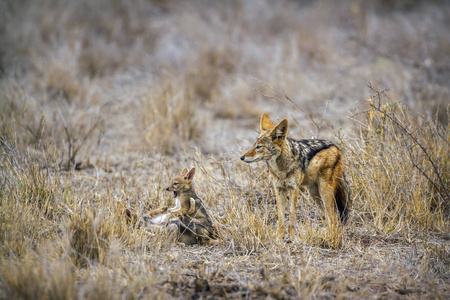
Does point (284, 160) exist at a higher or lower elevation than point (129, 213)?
higher

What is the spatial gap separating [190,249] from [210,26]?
11845 millimetres

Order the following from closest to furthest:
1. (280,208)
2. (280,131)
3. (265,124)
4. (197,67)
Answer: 1. (280,131)
2. (280,208)
3. (265,124)
4. (197,67)

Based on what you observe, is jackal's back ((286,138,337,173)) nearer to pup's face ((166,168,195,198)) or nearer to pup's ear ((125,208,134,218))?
pup's face ((166,168,195,198))

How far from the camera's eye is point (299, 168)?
460 cm

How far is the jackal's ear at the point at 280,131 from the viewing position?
442 cm

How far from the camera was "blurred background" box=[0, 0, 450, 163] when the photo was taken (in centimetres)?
830

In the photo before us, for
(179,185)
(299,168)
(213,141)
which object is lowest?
(213,141)

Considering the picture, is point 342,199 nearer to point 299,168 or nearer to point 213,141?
point 299,168

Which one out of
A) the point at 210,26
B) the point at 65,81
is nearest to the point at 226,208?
the point at 65,81

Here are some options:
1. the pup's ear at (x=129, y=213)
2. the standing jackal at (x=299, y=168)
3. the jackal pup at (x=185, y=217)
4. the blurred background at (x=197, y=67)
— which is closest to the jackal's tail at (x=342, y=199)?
the standing jackal at (x=299, y=168)

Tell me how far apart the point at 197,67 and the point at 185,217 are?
23.1 ft

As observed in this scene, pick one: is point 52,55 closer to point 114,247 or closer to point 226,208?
point 226,208

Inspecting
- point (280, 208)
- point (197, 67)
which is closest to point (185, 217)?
point (280, 208)

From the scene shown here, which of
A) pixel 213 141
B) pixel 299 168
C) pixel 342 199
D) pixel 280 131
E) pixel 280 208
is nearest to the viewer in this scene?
pixel 280 131
